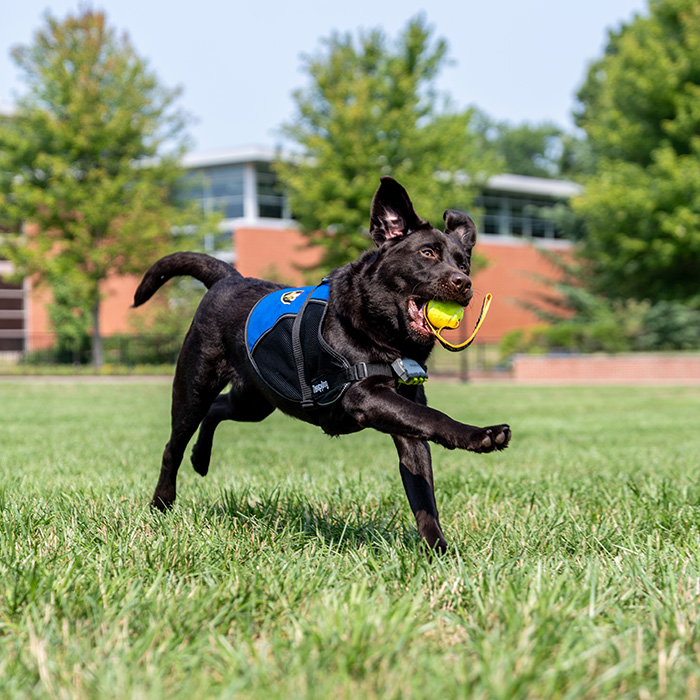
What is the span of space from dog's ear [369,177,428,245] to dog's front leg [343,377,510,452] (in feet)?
2.25

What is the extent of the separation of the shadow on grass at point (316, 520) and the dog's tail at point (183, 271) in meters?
1.26

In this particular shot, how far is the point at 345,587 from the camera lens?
2.45m

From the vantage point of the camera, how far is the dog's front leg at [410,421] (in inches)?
103

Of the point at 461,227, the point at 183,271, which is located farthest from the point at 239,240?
the point at 461,227

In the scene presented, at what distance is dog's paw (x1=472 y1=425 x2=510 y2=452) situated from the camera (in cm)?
259

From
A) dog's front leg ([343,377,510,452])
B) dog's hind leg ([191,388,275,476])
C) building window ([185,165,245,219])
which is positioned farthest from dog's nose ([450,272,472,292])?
building window ([185,165,245,219])

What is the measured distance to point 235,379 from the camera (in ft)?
12.9

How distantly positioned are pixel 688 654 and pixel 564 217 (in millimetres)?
31670

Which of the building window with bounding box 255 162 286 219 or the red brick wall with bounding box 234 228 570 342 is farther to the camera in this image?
the building window with bounding box 255 162 286 219

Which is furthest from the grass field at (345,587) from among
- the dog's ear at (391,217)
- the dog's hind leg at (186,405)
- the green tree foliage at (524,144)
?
the green tree foliage at (524,144)

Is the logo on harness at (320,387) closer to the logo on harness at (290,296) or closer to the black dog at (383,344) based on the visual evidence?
the black dog at (383,344)

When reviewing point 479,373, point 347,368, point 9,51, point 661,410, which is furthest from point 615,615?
point 9,51

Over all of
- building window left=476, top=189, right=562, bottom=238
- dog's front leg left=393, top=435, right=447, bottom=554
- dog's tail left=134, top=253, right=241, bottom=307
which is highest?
building window left=476, top=189, right=562, bottom=238

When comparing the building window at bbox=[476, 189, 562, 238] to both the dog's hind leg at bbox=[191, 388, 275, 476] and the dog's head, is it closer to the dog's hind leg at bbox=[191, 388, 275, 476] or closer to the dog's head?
the dog's hind leg at bbox=[191, 388, 275, 476]
